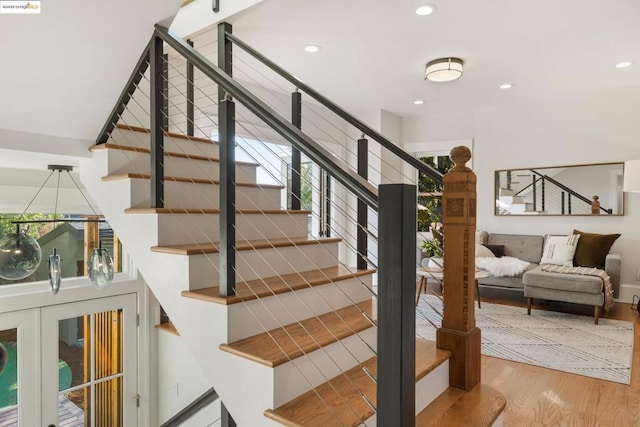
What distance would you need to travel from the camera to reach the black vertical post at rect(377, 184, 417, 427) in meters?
0.98

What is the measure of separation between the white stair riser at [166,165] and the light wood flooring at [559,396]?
2390 millimetres

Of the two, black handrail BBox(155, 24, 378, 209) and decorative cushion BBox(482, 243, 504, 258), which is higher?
black handrail BBox(155, 24, 378, 209)

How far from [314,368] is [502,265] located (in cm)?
420

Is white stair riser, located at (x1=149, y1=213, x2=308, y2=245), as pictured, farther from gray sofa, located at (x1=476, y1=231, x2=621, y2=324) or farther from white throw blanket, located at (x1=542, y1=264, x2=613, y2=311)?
white throw blanket, located at (x1=542, y1=264, x2=613, y2=311)

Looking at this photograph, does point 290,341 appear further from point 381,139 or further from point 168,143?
point 168,143

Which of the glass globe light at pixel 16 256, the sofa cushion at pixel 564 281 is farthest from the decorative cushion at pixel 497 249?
the glass globe light at pixel 16 256

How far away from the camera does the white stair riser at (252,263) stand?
5.78ft

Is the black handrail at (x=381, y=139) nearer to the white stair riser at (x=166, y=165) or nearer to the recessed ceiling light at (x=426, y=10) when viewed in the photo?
the white stair riser at (x=166, y=165)

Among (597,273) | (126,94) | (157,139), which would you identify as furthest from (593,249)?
(126,94)

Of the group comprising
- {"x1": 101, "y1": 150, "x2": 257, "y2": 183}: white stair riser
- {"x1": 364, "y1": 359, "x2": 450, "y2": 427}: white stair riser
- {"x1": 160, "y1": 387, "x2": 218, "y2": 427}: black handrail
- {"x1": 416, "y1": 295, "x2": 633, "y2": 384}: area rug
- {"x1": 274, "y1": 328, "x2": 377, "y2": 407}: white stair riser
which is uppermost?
{"x1": 101, "y1": 150, "x2": 257, "y2": 183}: white stair riser

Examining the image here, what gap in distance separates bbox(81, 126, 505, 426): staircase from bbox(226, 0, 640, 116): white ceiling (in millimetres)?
1703

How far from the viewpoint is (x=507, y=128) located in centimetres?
588

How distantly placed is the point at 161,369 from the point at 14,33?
121 inches

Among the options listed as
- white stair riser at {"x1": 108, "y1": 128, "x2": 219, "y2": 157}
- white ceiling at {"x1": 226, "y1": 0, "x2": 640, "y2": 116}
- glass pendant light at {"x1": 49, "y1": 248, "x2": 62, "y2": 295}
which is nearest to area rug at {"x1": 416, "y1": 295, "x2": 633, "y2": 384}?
white stair riser at {"x1": 108, "y1": 128, "x2": 219, "y2": 157}
